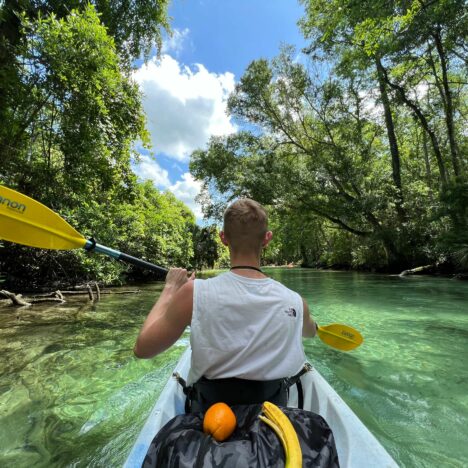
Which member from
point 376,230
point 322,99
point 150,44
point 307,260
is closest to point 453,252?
point 376,230

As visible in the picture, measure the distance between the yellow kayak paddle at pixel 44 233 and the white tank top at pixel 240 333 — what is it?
1.34 metres

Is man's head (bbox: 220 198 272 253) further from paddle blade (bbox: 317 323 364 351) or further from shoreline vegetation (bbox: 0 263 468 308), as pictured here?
shoreline vegetation (bbox: 0 263 468 308)

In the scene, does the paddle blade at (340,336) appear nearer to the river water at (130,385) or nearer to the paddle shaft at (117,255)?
the river water at (130,385)

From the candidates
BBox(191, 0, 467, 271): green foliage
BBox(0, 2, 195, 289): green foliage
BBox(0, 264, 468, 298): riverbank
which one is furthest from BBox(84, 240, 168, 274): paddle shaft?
BBox(191, 0, 467, 271): green foliage

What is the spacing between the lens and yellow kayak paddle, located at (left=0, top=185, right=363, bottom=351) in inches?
108

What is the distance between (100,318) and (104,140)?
3.54 meters

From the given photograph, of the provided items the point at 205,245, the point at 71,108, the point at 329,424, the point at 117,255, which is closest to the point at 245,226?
the point at 329,424

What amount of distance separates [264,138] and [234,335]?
2034cm

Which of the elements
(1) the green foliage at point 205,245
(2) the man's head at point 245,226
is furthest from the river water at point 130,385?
(1) the green foliage at point 205,245

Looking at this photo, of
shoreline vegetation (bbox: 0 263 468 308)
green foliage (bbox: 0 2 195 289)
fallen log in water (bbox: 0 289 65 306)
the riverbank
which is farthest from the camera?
the riverbank

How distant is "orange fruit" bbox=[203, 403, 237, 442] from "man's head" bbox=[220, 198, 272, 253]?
0.68 meters

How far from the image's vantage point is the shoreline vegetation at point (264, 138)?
5.50m

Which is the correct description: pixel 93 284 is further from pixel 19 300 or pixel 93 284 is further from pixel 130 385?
pixel 130 385

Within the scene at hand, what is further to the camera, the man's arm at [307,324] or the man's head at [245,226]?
the man's arm at [307,324]
